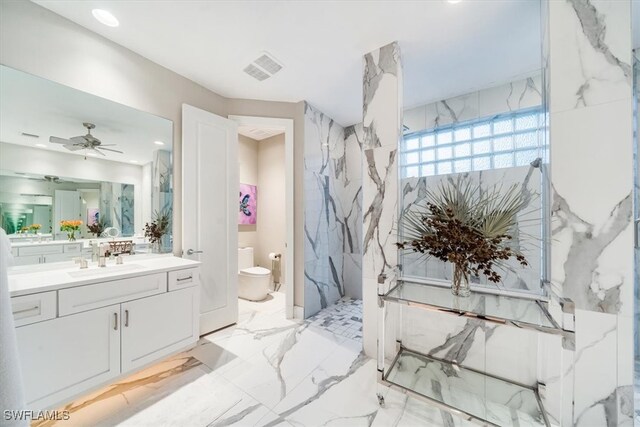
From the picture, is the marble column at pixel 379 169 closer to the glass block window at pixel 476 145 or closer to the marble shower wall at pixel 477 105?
the glass block window at pixel 476 145

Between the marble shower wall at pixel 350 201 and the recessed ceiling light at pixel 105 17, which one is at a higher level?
the recessed ceiling light at pixel 105 17

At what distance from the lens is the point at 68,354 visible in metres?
1.35

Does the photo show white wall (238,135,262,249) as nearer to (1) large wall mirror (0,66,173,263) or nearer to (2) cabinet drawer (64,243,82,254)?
(1) large wall mirror (0,66,173,263)

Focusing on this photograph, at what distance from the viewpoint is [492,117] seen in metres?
2.12

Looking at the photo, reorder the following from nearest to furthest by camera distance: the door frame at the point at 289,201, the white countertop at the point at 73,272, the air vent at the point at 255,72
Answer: the white countertop at the point at 73,272 → the air vent at the point at 255,72 → the door frame at the point at 289,201

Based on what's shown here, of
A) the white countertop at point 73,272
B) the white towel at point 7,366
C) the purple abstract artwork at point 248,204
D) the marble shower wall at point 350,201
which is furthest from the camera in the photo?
the purple abstract artwork at point 248,204

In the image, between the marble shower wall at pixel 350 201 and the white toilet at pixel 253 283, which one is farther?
the marble shower wall at pixel 350 201

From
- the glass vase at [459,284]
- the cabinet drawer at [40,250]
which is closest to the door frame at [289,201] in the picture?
the glass vase at [459,284]

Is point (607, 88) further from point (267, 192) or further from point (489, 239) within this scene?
point (267, 192)

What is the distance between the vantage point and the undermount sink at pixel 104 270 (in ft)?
5.30

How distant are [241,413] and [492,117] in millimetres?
2956

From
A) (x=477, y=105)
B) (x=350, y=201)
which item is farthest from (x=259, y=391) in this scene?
(x=477, y=105)

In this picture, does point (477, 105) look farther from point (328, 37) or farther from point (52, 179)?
point (52, 179)

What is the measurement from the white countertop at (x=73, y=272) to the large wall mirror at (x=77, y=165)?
0.17 m
